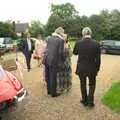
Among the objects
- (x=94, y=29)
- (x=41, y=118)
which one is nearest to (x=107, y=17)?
(x=94, y=29)

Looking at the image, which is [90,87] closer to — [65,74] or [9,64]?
[65,74]

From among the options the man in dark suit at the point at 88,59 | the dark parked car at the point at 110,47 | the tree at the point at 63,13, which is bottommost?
the dark parked car at the point at 110,47

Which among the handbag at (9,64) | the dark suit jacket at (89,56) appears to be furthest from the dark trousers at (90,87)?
the handbag at (9,64)

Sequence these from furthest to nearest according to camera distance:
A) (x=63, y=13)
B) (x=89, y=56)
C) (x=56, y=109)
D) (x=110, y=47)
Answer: (x=63, y=13), (x=110, y=47), (x=56, y=109), (x=89, y=56)

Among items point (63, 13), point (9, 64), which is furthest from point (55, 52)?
point (63, 13)

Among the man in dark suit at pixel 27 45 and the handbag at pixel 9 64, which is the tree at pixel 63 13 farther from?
the handbag at pixel 9 64

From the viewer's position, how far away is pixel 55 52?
10.9 m

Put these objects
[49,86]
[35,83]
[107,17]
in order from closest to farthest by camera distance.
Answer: [49,86] → [35,83] → [107,17]

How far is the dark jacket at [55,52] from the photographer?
35.8 ft

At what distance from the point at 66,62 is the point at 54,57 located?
687 millimetres

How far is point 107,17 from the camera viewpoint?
8112 centimetres

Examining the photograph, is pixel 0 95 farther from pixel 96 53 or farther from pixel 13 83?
pixel 96 53

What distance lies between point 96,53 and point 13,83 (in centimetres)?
200

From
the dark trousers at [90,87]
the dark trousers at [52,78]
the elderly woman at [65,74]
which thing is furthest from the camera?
the elderly woman at [65,74]
